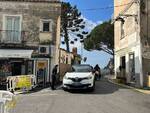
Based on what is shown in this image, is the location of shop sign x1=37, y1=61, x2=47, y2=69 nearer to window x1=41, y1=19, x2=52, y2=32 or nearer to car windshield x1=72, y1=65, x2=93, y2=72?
window x1=41, y1=19, x2=52, y2=32

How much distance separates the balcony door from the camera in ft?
100

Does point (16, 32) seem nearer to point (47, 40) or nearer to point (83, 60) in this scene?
point (47, 40)

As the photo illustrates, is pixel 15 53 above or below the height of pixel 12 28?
below

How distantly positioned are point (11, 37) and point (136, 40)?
10.6m

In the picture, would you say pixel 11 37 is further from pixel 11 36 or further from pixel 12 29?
pixel 12 29

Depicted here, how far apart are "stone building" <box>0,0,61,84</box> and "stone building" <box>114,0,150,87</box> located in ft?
20.6

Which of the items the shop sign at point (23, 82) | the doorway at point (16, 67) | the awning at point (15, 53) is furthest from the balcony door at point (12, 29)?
the shop sign at point (23, 82)

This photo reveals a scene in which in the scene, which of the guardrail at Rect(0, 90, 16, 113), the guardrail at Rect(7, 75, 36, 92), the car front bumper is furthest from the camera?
the guardrail at Rect(7, 75, 36, 92)

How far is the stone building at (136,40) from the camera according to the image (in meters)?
26.7

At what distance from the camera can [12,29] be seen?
3072 cm

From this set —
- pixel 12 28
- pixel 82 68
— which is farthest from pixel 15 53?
pixel 82 68

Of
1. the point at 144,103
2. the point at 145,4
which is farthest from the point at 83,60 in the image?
the point at 144,103

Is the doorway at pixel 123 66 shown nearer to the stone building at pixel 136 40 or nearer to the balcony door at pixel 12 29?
the stone building at pixel 136 40

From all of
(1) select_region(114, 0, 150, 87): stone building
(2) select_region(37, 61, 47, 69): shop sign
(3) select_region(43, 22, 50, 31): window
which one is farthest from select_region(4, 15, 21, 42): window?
(1) select_region(114, 0, 150, 87): stone building
